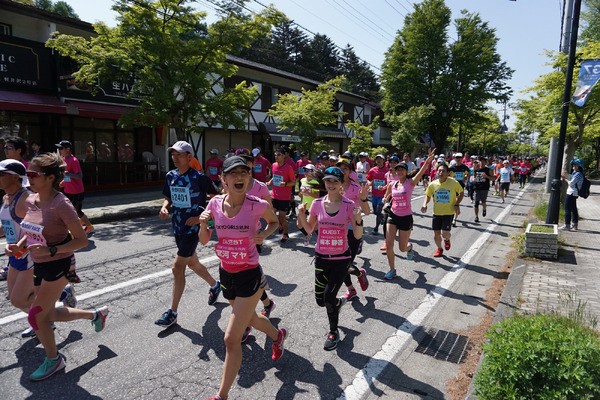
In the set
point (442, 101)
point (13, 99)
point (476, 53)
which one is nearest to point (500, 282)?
point (13, 99)

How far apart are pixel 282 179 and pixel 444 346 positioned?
5.26 m

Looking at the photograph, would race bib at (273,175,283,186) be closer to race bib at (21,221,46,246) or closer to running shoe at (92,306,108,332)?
running shoe at (92,306,108,332)

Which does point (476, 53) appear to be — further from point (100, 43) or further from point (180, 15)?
point (100, 43)

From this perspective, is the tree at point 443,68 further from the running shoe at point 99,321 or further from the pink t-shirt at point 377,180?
the running shoe at point 99,321

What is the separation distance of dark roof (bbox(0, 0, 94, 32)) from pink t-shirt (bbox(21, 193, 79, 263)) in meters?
13.6

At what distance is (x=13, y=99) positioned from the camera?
12656 millimetres

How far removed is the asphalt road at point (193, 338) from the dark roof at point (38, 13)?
11.0 m

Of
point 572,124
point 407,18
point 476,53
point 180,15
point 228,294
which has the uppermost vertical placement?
point 407,18

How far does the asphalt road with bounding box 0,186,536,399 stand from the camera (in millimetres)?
3328

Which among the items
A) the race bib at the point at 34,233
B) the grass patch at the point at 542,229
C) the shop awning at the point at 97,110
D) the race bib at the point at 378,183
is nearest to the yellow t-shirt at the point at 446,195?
the grass patch at the point at 542,229

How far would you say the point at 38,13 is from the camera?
13555 mm

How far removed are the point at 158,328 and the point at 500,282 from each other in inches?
216

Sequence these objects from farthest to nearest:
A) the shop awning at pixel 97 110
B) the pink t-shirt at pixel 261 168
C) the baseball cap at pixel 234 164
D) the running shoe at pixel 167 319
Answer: the shop awning at pixel 97 110, the pink t-shirt at pixel 261 168, the running shoe at pixel 167 319, the baseball cap at pixel 234 164

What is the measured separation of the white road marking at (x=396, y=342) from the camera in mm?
3406
